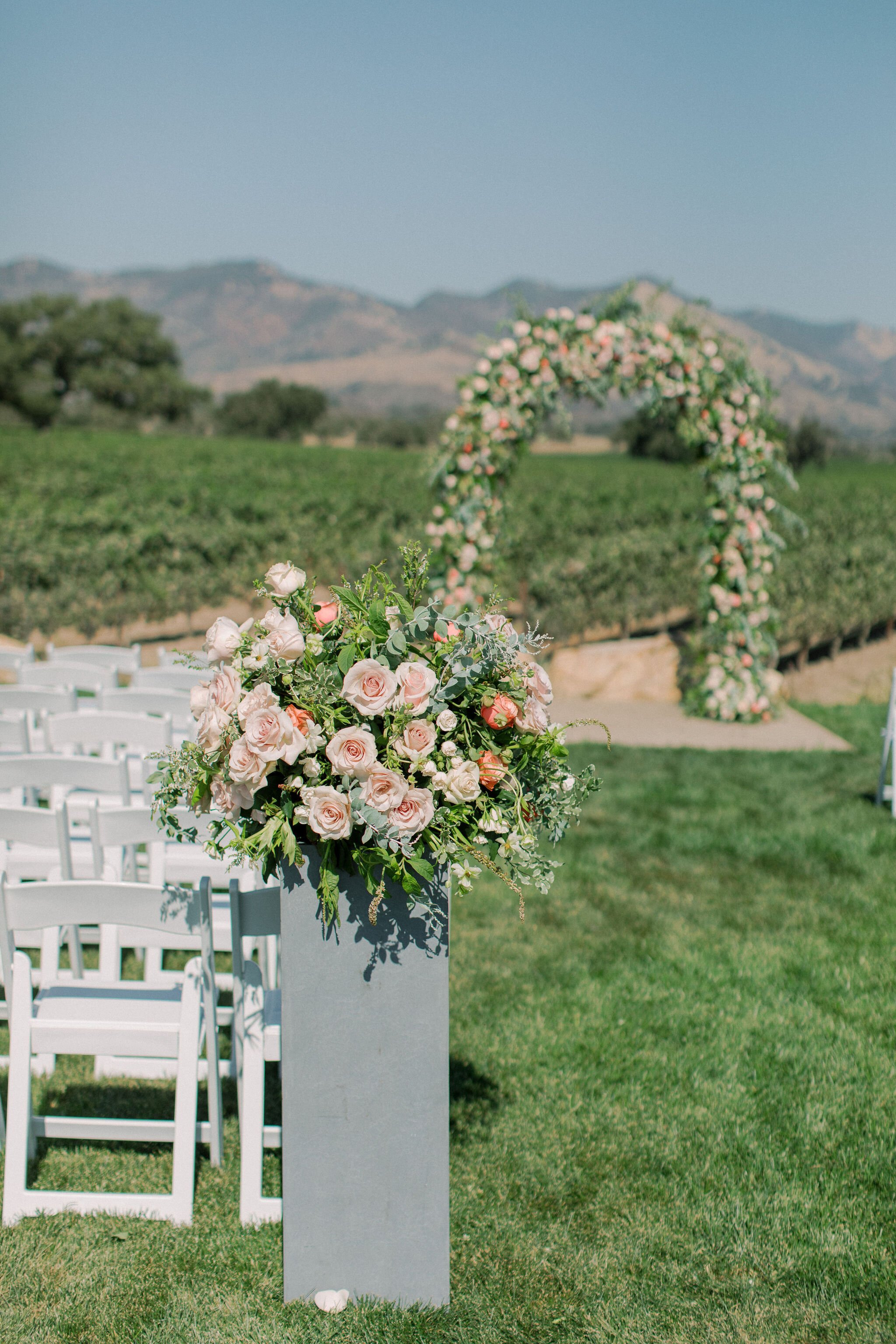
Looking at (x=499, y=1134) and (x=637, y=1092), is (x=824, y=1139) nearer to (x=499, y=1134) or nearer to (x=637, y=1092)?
(x=637, y=1092)

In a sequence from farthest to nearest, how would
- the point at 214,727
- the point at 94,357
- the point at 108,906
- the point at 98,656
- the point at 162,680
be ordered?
1. the point at 94,357
2. the point at 98,656
3. the point at 162,680
4. the point at 108,906
5. the point at 214,727

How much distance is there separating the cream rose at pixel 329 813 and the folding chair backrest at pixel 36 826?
5.53 feet

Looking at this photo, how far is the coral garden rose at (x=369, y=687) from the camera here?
2.37m

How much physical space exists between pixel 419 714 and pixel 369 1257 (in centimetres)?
144

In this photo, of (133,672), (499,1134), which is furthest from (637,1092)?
(133,672)

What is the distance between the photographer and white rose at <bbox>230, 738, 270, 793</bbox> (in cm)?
236

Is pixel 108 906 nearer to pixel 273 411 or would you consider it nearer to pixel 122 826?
pixel 122 826

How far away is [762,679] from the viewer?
399 inches

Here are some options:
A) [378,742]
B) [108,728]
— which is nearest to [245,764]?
[378,742]

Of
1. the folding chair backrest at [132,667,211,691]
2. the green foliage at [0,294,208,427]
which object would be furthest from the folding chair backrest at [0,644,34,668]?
the green foliage at [0,294,208,427]

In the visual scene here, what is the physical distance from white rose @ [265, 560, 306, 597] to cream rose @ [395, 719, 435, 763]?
0.46m

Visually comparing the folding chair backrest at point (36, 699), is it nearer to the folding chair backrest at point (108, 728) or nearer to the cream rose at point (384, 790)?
the folding chair backrest at point (108, 728)

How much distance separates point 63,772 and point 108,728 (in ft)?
2.58

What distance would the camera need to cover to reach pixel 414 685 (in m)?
2.41
